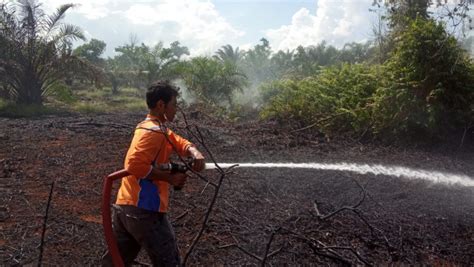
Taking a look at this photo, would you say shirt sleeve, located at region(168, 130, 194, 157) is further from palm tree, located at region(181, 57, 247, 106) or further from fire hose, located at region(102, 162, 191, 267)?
palm tree, located at region(181, 57, 247, 106)

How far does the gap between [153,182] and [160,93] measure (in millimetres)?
604

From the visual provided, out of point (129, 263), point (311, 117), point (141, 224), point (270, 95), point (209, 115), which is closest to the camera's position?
point (141, 224)

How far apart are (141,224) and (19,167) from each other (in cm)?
560

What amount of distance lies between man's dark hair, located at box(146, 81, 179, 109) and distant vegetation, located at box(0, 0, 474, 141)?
5.05m

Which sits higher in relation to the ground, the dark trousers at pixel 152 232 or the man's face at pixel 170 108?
the man's face at pixel 170 108

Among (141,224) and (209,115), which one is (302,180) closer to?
(141,224)

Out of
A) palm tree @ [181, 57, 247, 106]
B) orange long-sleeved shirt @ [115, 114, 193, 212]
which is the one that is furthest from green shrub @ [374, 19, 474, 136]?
palm tree @ [181, 57, 247, 106]

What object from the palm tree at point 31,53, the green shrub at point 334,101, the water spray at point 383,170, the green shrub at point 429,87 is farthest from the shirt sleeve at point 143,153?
the palm tree at point 31,53

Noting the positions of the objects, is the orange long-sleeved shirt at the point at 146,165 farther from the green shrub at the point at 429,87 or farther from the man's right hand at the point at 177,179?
the green shrub at the point at 429,87

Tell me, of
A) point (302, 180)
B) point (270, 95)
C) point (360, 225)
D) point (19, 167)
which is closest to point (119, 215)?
point (360, 225)

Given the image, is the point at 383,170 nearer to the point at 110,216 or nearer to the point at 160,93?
the point at 160,93

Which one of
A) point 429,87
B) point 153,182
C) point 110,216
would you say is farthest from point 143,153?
point 429,87

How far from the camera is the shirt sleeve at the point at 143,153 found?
284 cm

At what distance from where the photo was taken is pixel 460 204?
608cm
